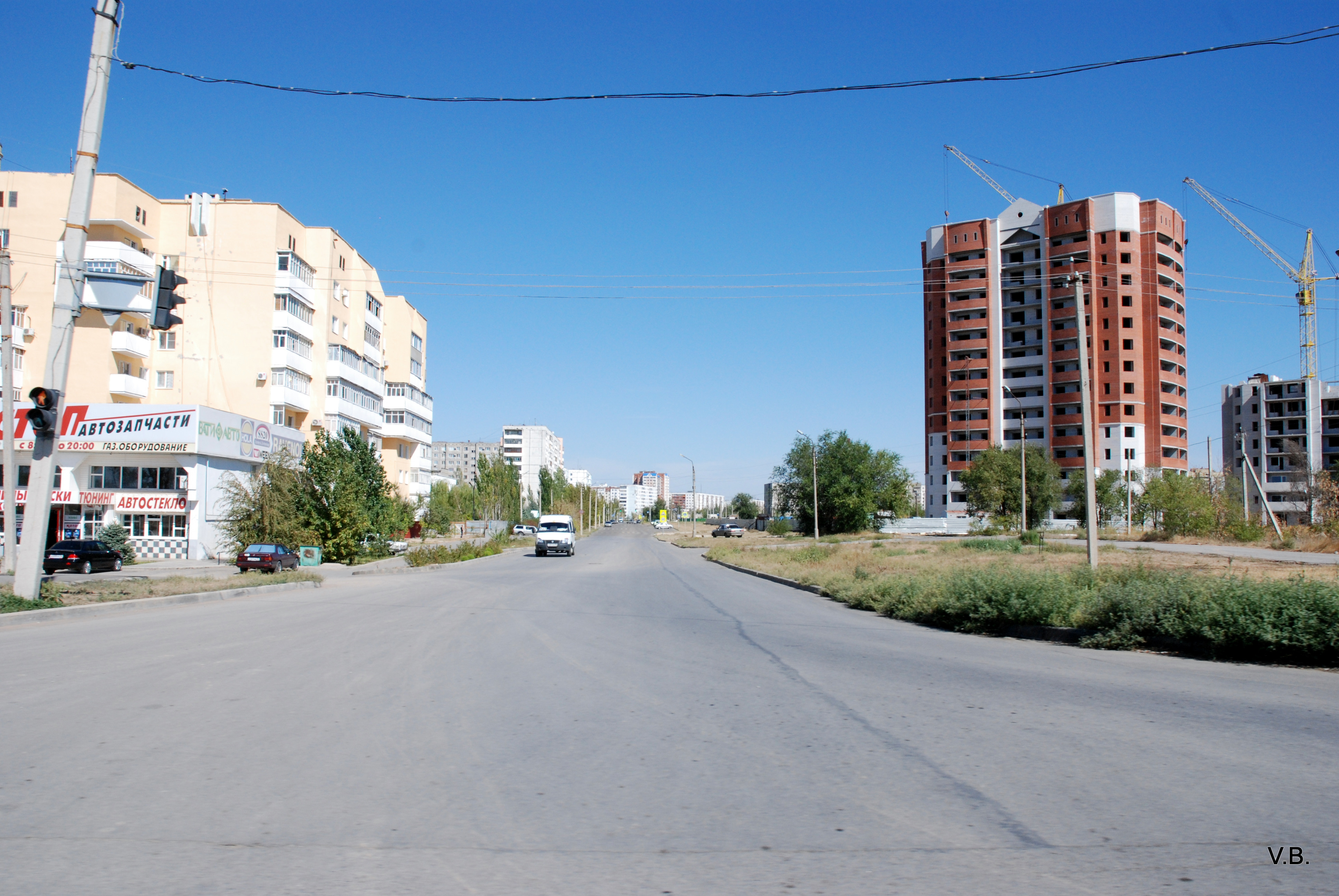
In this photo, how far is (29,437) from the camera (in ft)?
123

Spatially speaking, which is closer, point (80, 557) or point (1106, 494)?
point (80, 557)

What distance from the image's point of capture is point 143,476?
39375mm


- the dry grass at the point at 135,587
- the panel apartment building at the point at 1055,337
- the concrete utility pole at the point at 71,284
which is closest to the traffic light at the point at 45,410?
the concrete utility pole at the point at 71,284

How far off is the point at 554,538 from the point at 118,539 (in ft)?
71.4

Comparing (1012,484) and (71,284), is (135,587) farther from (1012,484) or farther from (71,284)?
(1012,484)

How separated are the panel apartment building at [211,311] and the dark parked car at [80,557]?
7.54m

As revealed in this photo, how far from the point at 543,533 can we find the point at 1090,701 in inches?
1715

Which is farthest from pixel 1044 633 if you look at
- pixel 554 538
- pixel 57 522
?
pixel 57 522

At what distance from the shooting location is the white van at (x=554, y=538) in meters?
49.1

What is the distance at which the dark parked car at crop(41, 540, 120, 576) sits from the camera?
32.4 meters

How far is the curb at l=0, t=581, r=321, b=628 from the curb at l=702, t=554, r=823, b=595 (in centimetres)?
1504

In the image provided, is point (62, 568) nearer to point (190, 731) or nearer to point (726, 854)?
point (190, 731)

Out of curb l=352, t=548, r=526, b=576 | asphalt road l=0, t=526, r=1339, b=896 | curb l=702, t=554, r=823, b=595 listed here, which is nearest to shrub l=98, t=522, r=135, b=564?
curb l=352, t=548, r=526, b=576

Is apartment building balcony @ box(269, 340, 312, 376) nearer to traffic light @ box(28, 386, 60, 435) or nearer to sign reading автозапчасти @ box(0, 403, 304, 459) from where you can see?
sign reading автозапчасти @ box(0, 403, 304, 459)
